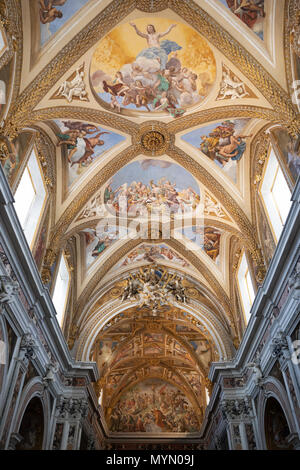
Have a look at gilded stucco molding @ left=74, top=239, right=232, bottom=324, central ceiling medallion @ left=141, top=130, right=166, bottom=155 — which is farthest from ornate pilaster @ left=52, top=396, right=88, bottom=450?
central ceiling medallion @ left=141, top=130, right=166, bottom=155

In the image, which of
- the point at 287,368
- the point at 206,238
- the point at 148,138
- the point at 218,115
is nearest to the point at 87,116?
the point at 148,138

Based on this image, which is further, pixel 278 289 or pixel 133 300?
pixel 133 300

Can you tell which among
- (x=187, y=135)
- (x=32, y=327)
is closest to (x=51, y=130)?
(x=187, y=135)

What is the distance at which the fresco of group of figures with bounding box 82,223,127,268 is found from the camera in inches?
676

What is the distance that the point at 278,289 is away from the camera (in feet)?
37.4

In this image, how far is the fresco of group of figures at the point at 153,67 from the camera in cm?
1140

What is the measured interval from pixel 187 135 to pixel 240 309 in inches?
307

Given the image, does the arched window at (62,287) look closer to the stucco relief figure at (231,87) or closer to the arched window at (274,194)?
the arched window at (274,194)

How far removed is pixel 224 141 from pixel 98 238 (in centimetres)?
707

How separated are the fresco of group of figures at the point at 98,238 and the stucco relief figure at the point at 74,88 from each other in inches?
243
